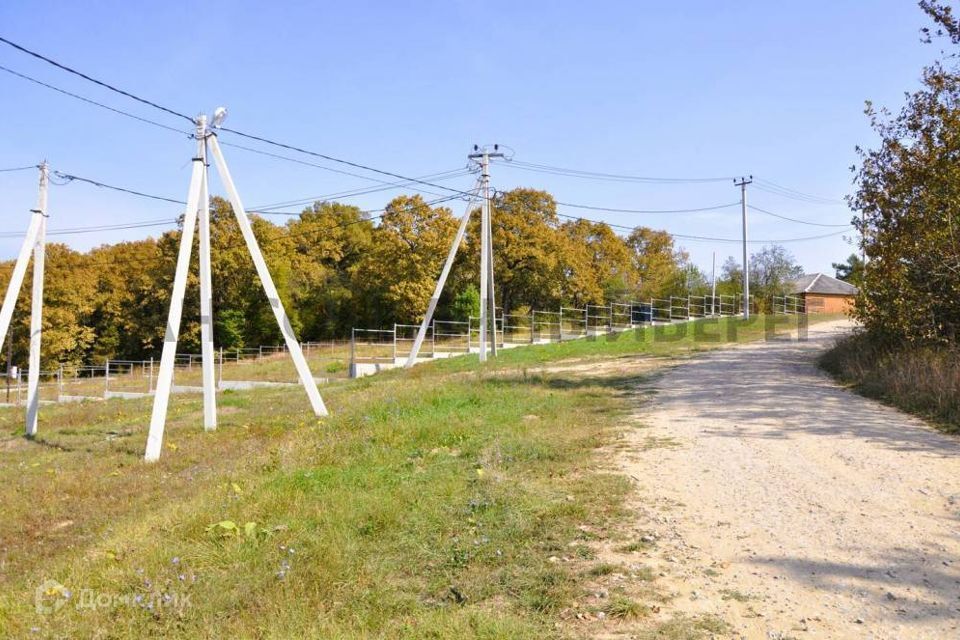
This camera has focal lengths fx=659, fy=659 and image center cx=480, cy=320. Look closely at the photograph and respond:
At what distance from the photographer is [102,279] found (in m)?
48.9

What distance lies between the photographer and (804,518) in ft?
17.5

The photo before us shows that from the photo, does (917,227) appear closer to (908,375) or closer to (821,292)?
(908,375)

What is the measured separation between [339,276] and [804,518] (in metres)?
47.4

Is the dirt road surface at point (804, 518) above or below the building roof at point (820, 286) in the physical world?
below

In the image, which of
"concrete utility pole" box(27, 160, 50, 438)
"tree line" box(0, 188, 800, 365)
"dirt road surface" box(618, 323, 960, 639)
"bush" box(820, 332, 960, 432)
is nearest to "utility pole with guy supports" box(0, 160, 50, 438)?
"concrete utility pole" box(27, 160, 50, 438)

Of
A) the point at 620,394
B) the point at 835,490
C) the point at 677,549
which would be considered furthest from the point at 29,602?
the point at 620,394

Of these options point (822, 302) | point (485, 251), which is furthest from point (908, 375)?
point (822, 302)

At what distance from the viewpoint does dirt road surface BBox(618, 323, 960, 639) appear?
152 inches

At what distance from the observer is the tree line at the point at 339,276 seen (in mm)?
40750

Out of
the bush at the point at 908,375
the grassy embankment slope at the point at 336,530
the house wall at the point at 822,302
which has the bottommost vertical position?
the grassy embankment slope at the point at 336,530

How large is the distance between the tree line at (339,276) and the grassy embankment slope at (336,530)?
28885 millimetres

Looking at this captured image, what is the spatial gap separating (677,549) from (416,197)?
1517 inches

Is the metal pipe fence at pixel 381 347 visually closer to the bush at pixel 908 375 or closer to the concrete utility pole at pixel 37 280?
the concrete utility pole at pixel 37 280

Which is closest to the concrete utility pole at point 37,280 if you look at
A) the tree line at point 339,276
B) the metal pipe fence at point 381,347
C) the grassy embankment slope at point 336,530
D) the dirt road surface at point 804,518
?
the grassy embankment slope at point 336,530
